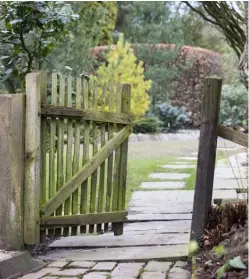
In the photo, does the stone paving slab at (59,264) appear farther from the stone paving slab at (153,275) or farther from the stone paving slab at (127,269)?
the stone paving slab at (153,275)

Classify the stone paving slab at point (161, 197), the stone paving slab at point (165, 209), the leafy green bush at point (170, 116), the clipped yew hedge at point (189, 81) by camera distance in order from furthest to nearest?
the clipped yew hedge at point (189, 81) → the leafy green bush at point (170, 116) → the stone paving slab at point (161, 197) → the stone paving slab at point (165, 209)

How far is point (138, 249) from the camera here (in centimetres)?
372

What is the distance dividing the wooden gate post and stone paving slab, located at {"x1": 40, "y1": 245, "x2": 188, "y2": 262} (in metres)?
0.28

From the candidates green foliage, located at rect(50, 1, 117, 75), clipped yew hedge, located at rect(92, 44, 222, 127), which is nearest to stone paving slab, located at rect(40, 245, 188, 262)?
green foliage, located at rect(50, 1, 117, 75)

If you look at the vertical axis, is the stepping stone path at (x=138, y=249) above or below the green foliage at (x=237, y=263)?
below

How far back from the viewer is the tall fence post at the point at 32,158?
11.7 ft

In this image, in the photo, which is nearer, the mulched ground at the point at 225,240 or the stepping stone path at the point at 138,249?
the mulched ground at the point at 225,240

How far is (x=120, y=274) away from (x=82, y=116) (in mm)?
1370

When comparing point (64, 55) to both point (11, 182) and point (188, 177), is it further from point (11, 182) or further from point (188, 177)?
point (11, 182)

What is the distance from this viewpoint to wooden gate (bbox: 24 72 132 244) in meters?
3.62

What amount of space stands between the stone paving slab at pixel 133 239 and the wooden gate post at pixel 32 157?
476 mm

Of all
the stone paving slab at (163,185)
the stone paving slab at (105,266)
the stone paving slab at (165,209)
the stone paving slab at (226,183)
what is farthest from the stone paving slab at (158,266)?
the stone paving slab at (163,185)

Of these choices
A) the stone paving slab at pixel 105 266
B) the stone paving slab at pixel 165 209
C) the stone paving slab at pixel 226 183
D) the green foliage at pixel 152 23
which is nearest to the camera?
the stone paving slab at pixel 105 266

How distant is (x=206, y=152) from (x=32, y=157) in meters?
1.28
